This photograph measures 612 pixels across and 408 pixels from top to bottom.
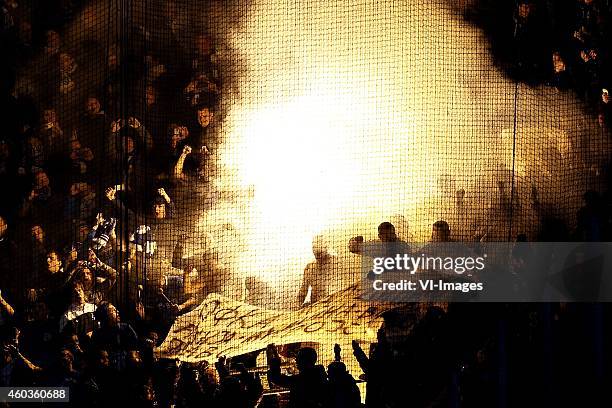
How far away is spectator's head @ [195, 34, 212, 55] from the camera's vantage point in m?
7.36

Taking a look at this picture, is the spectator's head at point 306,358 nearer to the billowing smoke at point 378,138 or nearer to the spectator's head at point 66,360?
the billowing smoke at point 378,138

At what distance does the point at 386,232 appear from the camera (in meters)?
7.01

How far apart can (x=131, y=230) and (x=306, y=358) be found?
1695 mm

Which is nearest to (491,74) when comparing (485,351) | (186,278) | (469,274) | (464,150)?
(464,150)

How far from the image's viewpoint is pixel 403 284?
6.82 m

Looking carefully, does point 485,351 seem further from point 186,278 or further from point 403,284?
point 186,278

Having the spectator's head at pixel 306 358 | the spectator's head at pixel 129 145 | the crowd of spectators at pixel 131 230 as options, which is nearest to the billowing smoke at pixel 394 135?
the crowd of spectators at pixel 131 230

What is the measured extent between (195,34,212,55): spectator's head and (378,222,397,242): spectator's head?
190 cm

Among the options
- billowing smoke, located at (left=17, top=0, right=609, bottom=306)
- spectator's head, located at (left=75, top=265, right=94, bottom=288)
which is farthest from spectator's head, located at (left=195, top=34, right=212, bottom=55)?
spectator's head, located at (left=75, top=265, right=94, bottom=288)

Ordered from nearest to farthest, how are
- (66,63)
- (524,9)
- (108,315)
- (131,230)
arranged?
(108,315) < (524,9) < (131,230) < (66,63)

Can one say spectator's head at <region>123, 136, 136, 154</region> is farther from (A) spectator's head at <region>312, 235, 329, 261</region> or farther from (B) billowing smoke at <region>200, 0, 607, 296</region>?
(A) spectator's head at <region>312, 235, 329, 261</region>

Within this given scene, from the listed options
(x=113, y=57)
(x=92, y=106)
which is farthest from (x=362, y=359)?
(x=113, y=57)

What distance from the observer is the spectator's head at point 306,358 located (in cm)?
644

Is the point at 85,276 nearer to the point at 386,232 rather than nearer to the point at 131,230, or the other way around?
the point at 131,230
